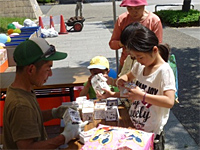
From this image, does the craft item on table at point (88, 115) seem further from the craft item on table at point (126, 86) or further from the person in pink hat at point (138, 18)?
the person in pink hat at point (138, 18)

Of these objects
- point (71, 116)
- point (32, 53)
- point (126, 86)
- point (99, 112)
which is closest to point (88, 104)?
point (99, 112)

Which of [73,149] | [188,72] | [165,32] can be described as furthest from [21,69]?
[165,32]

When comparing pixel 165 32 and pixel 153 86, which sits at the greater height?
pixel 153 86

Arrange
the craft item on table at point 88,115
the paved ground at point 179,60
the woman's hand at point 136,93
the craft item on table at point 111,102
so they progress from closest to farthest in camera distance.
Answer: the woman's hand at point 136,93
the craft item on table at point 88,115
the craft item on table at point 111,102
the paved ground at point 179,60

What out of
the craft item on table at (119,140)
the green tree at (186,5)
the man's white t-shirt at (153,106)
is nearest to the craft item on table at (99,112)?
the man's white t-shirt at (153,106)

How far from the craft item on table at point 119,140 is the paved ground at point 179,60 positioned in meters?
2.29

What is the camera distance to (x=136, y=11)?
3723 millimetres

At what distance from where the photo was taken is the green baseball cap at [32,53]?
219 cm

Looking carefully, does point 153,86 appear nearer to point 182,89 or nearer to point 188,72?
point 182,89

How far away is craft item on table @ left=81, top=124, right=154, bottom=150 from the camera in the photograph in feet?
6.68

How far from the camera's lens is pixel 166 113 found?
255 centimetres

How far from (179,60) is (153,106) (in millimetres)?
6457

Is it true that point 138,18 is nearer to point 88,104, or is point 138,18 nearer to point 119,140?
point 88,104

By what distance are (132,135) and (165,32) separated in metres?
11.7
